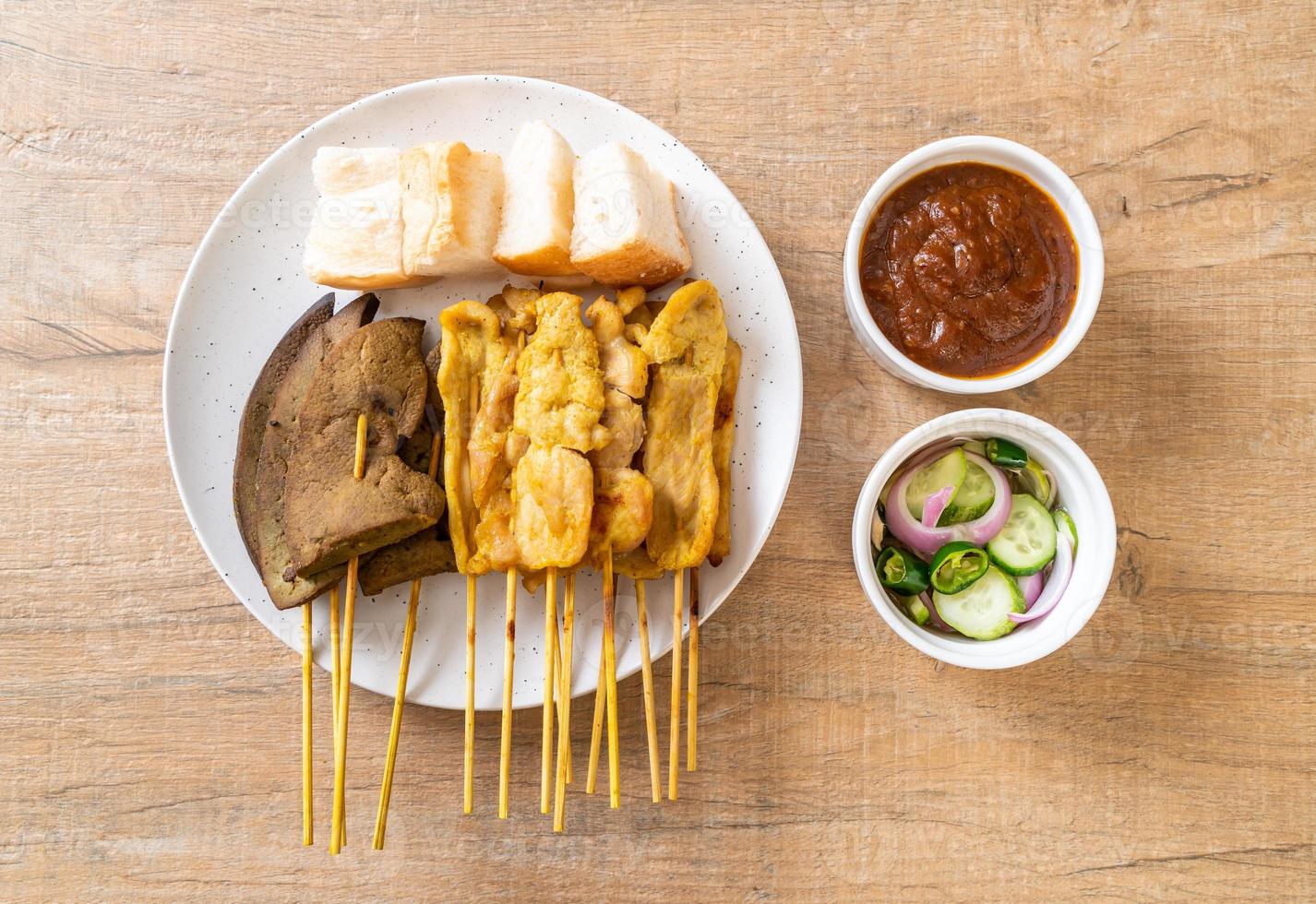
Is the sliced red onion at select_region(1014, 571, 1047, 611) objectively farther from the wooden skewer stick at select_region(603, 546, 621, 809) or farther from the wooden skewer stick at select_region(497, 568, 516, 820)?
the wooden skewer stick at select_region(497, 568, 516, 820)

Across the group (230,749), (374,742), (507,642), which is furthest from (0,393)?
(507,642)

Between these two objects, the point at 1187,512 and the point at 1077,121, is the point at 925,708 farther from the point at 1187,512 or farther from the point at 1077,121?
the point at 1077,121

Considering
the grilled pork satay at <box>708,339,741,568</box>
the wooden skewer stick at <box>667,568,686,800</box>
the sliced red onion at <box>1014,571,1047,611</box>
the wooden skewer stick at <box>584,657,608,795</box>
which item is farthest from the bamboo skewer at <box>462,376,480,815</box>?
the sliced red onion at <box>1014,571,1047,611</box>

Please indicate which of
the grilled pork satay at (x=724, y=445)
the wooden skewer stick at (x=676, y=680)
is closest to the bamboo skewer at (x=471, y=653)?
the wooden skewer stick at (x=676, y=680)

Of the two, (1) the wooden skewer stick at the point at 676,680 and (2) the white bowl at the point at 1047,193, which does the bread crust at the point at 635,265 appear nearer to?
(2) the white bowl at the point at 1047,193

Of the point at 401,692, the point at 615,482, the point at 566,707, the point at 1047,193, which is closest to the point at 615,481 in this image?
the point at 615,482
